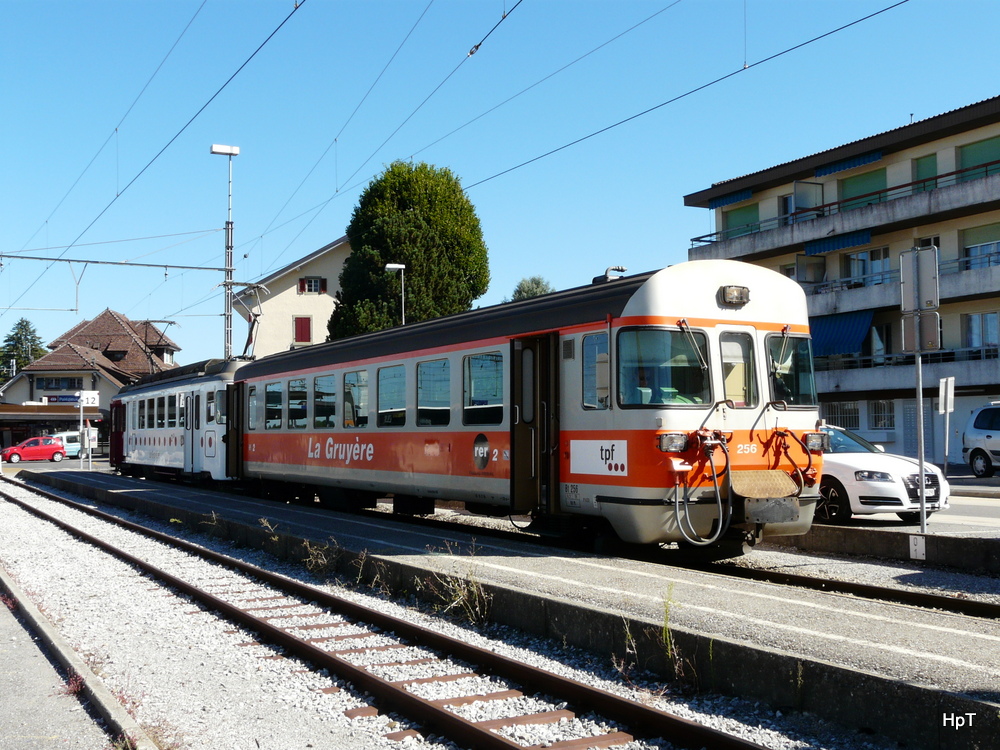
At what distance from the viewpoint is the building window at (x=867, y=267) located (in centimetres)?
4003

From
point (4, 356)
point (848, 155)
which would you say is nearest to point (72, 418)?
point (848, 155)

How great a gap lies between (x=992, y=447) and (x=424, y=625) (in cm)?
2494

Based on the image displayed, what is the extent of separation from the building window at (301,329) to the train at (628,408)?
48.7 m

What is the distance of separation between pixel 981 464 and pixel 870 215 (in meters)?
13.0

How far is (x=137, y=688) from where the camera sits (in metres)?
6.78

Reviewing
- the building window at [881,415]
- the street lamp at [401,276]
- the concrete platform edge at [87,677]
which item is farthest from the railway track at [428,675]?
the building window at [881,415]

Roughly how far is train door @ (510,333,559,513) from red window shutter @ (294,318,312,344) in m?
52.3

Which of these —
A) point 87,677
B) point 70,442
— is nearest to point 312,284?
point 70,442

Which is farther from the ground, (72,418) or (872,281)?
(872,281)

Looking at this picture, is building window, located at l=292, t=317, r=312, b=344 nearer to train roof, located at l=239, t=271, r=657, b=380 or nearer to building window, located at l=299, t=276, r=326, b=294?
building window, located at l=299, t=276, r=326, b=294

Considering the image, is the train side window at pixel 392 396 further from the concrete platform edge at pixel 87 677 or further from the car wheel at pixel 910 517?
the car wheel at pixel 910 517

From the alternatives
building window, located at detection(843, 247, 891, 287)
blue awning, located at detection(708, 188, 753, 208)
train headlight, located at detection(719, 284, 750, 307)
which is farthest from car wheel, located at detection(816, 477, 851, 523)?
blue awning, located at detection(708, 188, 753, 208)

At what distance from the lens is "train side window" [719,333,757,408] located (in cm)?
Result: 1096

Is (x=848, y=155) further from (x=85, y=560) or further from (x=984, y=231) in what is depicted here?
(x=85, y=560)
